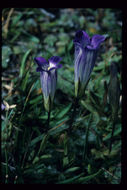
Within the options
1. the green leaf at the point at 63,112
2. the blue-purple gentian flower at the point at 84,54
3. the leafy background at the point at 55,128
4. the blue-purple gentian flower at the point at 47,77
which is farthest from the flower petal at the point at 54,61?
the green leaf at the point at 63,112

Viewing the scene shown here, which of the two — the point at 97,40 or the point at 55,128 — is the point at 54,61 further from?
the point at 55,128

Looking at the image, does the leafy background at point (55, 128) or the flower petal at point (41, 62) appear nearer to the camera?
the flower petal at point (41, 62)

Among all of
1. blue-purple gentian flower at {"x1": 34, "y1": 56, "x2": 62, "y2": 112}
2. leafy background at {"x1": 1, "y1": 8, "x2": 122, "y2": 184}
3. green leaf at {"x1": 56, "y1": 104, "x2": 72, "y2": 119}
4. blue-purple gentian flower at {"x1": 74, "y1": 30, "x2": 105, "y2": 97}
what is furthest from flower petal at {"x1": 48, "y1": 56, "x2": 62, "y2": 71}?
green leaf at {"x1": 56, "y1": 104, "x2": 72, "y2": 119}

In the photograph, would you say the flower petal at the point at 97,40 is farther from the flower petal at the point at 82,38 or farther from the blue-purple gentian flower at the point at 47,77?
the blue-purple gentian flower at the point at 47,77

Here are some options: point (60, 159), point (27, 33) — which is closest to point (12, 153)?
point (60, 159)

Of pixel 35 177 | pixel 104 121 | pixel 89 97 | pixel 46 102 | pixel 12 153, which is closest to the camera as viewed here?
pixel 46 102

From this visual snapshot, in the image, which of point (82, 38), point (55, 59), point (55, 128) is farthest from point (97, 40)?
point (55, 128)

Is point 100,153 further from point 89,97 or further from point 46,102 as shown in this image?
point 46,102
